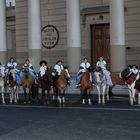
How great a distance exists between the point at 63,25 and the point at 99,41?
2942 mm

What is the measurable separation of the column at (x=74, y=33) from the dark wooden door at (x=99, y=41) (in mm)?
4232

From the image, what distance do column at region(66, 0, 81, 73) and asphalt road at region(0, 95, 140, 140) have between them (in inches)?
325

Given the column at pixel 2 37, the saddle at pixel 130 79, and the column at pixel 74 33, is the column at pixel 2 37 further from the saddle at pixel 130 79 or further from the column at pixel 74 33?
the saddle at pixel 130 79

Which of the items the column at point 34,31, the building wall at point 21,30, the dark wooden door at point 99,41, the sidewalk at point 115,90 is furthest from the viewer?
the building wall at point 21,30

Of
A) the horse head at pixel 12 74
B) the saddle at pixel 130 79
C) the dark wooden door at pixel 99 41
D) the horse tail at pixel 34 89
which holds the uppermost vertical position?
the dark wooden door at pixel 99 41

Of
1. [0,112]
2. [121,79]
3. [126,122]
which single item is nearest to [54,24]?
[121,79]

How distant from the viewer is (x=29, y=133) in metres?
14.1

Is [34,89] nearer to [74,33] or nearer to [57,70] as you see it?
[57,70]

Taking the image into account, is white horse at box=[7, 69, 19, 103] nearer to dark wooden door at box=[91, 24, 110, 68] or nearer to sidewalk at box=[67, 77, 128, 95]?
Result: sidewalk at box=[67, 77, 128, 95]

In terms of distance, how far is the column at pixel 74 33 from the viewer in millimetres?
30578

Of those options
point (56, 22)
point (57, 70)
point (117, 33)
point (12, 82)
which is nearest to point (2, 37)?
point (56, 22)

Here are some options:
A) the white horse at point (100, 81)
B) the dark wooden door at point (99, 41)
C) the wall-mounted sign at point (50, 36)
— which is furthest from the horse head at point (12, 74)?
the wall-mounted sign at point (50, 36)

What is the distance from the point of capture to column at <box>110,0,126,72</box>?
29234mm

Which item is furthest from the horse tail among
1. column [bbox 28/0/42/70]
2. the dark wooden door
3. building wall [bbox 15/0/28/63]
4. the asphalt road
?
building wall [bbox 15/0/28/63]
